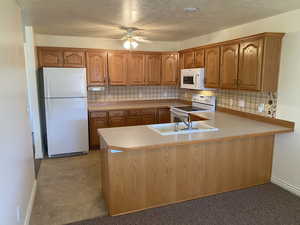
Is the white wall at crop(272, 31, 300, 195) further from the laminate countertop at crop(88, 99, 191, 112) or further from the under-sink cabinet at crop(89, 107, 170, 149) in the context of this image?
the under-sink cabinet at crop(89, 107, 170, 149)

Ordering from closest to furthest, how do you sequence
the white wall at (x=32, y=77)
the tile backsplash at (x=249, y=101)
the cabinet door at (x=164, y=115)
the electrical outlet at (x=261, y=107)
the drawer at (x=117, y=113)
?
the tile backsplash at (x=249, y=101) → the electrical outlet at (x=261, y=107) → the white wall at (x=32, y=77) → the drawer at (x=117, y=113) → the cabinet door at (x=164, y=115)

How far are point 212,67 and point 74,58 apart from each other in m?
2.70

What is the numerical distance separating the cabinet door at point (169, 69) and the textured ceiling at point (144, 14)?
967 millimetres

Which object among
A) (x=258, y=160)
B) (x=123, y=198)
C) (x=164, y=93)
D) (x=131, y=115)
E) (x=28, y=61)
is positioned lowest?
(x=123, y=198)

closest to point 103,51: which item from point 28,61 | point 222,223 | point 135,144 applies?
point 28,61

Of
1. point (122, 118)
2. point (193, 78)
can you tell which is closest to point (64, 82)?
point (122, 118)

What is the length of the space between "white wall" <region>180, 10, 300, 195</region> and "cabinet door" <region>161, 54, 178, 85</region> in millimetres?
2187

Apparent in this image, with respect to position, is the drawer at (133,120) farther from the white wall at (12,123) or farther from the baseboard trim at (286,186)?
the baseboard trim at (286,186)

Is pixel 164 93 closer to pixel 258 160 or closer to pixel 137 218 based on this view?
pixel 258 160

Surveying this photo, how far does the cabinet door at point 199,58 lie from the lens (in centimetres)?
408

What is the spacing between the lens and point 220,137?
2.60 m

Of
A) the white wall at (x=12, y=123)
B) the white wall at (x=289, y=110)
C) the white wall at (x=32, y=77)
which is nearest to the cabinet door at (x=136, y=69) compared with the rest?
Answer: the white wall at (x=32, y=77)

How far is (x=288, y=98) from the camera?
2.98 m

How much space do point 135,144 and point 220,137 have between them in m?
1.01
